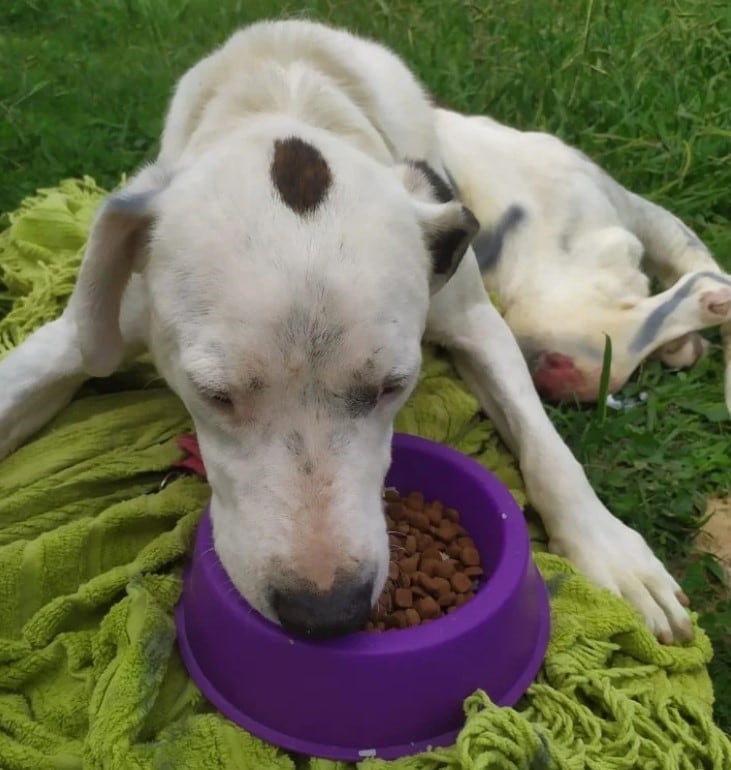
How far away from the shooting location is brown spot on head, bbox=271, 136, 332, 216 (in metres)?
1.74

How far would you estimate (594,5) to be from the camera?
4.69 meters

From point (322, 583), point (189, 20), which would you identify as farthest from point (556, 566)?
point (189, 20)

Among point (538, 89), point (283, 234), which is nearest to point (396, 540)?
point (283, 234)

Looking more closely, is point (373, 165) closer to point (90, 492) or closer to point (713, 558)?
point (90, 492)

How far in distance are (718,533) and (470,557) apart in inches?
30.2

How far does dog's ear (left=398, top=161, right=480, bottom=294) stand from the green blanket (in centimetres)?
56

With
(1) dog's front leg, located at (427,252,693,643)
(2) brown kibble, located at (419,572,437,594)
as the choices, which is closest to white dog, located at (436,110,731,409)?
(1) dog's front leg, located at (427,252,693,643)

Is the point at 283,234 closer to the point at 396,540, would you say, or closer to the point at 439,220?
the point at 439,220

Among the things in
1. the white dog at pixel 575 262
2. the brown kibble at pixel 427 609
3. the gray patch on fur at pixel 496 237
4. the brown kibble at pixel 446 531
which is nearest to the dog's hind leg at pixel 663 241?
the white dog at pixel 575 262

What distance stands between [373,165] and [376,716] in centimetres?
100

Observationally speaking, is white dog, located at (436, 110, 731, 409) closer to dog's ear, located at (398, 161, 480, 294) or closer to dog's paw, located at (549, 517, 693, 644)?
dog's paw, located at (549, 517, 693, 644)

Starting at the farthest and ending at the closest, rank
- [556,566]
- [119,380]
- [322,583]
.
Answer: [119,380] → [556,566] → [322,583]

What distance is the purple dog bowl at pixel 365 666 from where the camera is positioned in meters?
1.71

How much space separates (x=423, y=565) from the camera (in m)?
2.03
